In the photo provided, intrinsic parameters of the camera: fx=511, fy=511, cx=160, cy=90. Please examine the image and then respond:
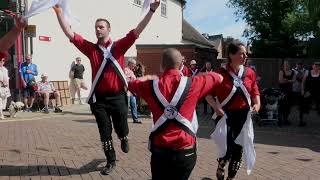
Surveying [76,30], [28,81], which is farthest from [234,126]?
[76,30]

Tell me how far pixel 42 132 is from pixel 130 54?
15128mm

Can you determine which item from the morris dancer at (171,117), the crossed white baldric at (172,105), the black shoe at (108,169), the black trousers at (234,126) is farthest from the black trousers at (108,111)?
the crossed white baldric at (172,105)

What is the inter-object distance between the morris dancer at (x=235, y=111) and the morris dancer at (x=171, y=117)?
5.53 ft

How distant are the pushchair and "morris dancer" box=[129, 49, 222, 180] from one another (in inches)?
385

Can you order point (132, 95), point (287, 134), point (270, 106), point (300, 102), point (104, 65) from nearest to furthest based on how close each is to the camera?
point (104, 65) < point (132, 95) < point (287, 134) < point (270, 106) < point (300, 102)

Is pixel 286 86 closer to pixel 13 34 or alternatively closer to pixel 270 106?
pixel 270 106

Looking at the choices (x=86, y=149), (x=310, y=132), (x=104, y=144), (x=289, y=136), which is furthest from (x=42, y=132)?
(x=310, y=132)

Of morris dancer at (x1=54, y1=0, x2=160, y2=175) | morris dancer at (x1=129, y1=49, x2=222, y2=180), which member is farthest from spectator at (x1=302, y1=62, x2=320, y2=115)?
morris dancer at (x1=129, y1=49, x2=222, y2=180)

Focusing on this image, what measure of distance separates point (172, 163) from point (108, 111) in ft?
8.57

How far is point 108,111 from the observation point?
6898 millimetres

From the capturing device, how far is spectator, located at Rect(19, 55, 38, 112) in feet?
55.1

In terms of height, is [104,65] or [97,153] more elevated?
[104,65]

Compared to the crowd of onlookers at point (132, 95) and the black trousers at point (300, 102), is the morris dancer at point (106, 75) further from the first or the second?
the black trousers at point (300, 102)

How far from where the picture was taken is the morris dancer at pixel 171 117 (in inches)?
175
